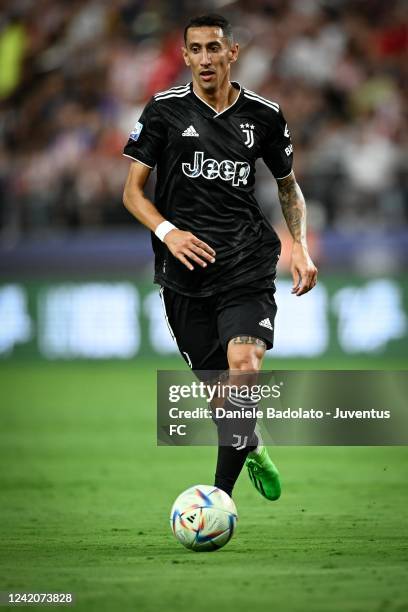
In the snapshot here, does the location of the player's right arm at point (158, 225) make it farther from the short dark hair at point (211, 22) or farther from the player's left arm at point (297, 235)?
the short dark hair at point (211, 22)

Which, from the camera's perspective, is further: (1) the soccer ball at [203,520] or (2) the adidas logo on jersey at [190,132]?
A: (2) the adidas logo on jersey at [190,132]

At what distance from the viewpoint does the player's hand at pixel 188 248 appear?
6.26 m

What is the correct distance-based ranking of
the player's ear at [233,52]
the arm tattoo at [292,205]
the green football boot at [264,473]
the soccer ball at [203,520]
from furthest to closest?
the green football boot at [264,473], the arm tattoo at [292,205], the player's ear at [233,52], the soccer ball at [203,520]

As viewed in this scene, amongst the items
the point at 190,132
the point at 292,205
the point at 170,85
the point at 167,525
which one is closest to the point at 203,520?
the point at 167,525

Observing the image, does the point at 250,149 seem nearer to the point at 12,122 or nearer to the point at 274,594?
the point at 274,594

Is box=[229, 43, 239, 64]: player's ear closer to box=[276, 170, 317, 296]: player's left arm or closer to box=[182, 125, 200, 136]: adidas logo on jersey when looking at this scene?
box=[182, 125, 200, 136]: adidas logo on jersey

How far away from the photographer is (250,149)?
6.75 m

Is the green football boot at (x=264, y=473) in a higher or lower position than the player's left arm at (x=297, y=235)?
lower

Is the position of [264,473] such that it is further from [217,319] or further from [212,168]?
[212,168]

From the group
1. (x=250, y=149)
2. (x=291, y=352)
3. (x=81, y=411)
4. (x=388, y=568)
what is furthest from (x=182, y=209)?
(x=291, y=352)

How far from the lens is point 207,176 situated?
21.9 ft

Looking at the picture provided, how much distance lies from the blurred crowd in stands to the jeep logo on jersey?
931 centimetres

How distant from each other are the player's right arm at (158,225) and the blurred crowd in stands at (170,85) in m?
9.39

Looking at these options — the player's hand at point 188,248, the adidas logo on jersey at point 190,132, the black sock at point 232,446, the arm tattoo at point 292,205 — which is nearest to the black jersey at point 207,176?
the adidas logo on jersey at point 190,132
